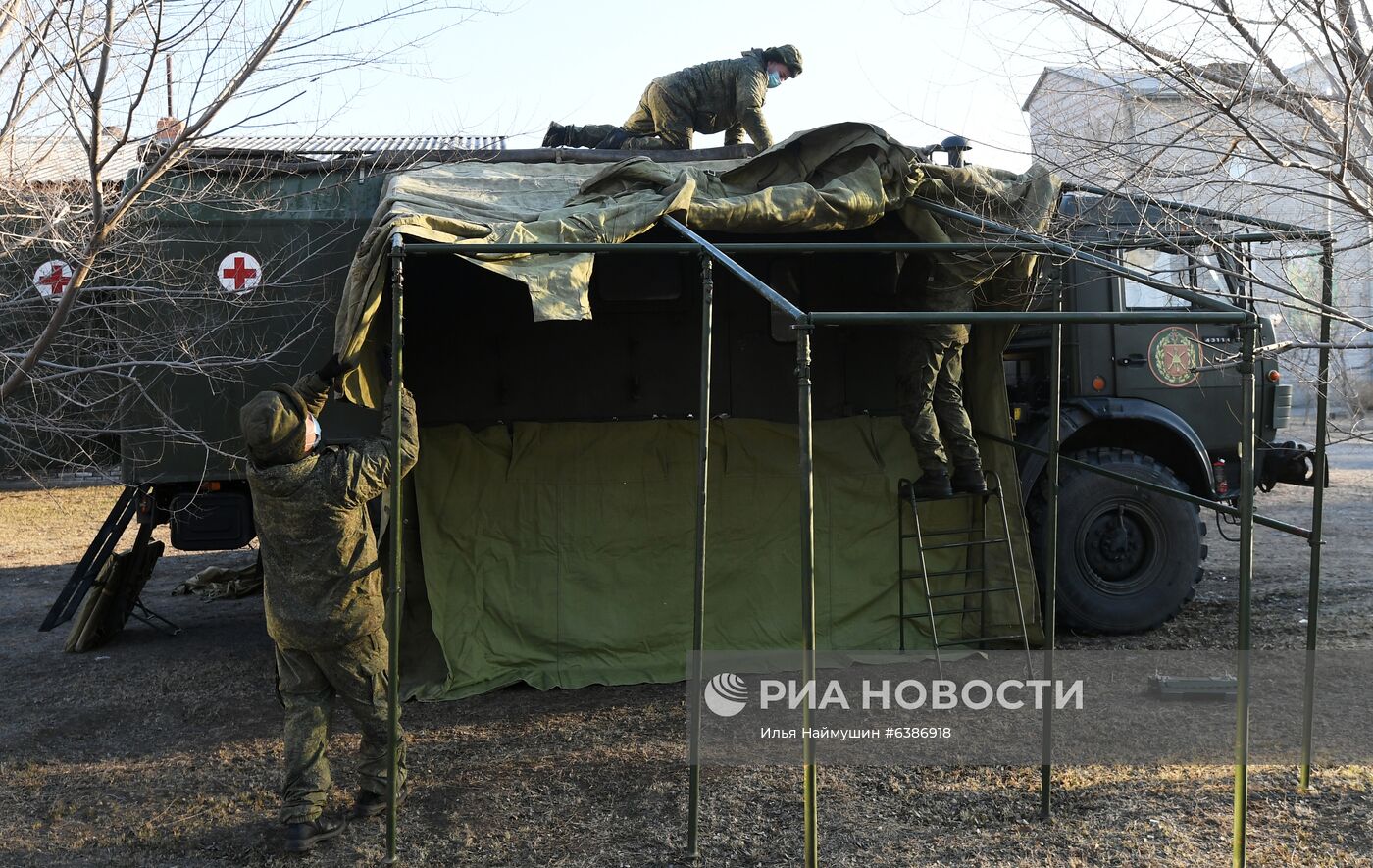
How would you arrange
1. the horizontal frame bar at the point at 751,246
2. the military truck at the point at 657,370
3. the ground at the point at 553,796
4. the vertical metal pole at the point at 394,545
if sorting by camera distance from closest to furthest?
the vertical metal pole at the point at 394,545 < the ground at the point at 553,796 < the horizontal frame bar at the point at 751,246 < the military truck at the point at 657,370

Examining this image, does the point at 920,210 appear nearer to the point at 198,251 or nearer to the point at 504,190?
the point at 504,190

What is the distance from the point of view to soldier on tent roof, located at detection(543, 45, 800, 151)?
7727 millimetres

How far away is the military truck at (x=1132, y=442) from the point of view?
23.9 ft

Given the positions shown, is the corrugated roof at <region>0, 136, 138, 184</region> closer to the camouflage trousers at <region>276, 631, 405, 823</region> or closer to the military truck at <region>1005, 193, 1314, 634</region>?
the camouflage trousers at <region>276, 631, 405, 823</region>

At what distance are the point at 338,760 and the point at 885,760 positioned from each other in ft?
8.42

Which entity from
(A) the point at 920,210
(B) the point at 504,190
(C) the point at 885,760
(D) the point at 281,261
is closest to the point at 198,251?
(D) the point at 281,261

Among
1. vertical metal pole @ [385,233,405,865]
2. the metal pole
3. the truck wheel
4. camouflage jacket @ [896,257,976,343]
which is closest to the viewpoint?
the metal pole

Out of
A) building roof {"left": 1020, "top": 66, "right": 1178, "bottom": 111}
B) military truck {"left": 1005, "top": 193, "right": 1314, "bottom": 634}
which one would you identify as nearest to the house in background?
building roof {"left": 1020, "top": 66, "right": 1178, "bottom": 111}

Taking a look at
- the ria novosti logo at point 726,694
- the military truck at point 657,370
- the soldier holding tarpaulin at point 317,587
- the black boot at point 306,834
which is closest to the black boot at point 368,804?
the soldier holding tarpaulin at point 317,587

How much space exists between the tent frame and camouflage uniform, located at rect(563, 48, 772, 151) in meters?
2.30

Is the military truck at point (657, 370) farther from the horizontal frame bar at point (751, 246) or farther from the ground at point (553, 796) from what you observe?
the ground at point (553, 796)

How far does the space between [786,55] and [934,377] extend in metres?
2.78

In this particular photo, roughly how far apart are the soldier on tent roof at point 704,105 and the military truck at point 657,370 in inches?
20.8

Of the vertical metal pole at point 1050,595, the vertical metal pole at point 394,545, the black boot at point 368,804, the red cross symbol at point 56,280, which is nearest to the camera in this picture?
the vertical metal pole at point 394,545
